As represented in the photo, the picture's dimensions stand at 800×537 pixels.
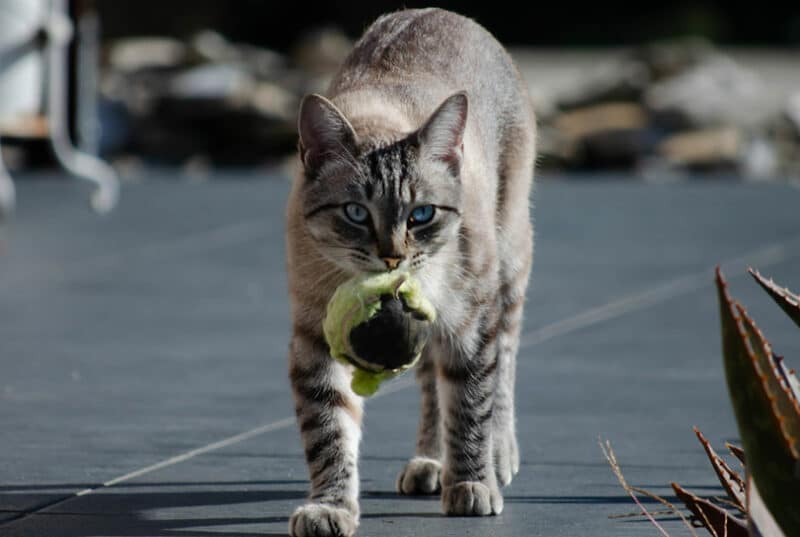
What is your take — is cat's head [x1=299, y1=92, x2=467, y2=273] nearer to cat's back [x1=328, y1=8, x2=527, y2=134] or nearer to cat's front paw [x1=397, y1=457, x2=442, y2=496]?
cat's back [x1=328, y1=8, x2=527, y2=134]

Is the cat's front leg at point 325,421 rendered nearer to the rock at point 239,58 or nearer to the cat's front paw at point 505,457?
the cat's front paw at point 505,457

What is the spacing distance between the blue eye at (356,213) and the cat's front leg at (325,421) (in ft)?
1.06

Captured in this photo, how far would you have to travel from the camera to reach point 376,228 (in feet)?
11.5

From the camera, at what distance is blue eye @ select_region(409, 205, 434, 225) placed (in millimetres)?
3559

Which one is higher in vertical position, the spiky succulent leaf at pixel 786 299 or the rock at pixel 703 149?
the spiky succulent leaf at pixel 786 299

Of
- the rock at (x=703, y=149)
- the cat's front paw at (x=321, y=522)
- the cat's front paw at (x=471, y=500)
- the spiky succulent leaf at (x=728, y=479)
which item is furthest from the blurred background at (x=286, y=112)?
the spiky succulent leaf at (x=728, y=479)

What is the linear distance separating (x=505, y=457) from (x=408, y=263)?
2.69 ft

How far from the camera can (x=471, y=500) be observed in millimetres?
3650

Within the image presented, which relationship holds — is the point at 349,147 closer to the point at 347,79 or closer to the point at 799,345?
the point at 347,79

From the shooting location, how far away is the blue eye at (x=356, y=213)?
11.6 ft

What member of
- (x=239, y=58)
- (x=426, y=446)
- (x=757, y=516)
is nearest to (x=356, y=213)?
(x=426, y=446)

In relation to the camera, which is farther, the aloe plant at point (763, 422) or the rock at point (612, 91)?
the rock at point (612, 91)

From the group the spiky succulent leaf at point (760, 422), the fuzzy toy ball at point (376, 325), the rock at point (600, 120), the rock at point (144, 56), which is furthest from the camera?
the rock at point (144, 56)

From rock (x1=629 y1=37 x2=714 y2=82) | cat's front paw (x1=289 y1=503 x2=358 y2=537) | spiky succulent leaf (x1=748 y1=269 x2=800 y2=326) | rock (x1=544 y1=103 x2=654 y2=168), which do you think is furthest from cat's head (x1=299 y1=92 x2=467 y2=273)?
rock (x1=629 y1=37 x2=714 y2=82)
